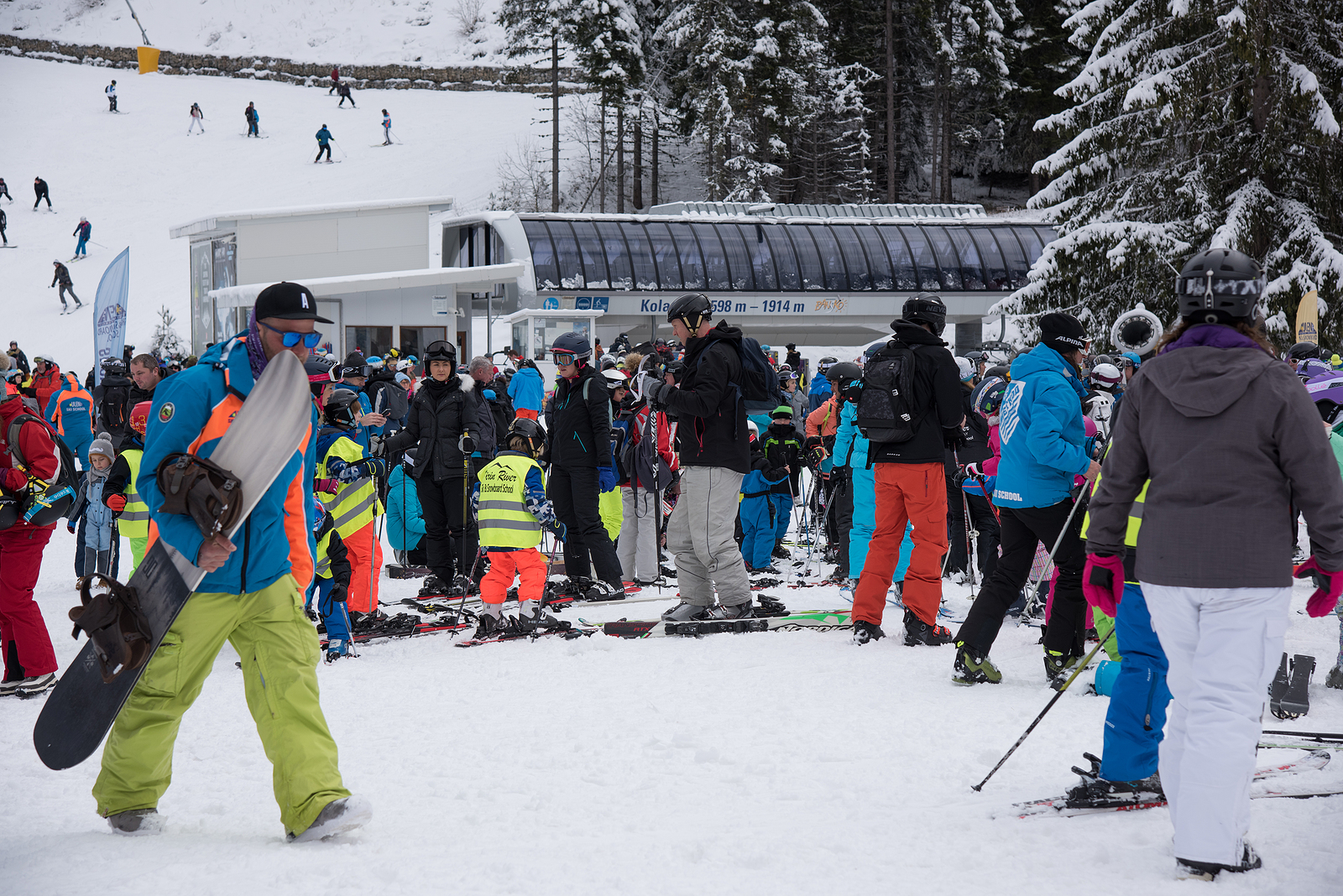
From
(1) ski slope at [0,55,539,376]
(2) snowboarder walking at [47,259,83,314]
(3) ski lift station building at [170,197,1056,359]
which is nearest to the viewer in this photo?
(3) ski lift station building at [170,197,1056,359]

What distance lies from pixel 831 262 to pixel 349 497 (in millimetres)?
22345

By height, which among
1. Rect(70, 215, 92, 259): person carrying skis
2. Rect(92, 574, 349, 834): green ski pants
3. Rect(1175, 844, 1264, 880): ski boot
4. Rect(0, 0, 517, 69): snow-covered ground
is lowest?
Rect(1175, 844, 1264, 880): ski boot

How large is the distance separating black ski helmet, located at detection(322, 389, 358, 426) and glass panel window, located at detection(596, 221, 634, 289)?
19.3 meters

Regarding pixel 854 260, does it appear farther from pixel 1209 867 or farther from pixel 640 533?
pixel 1209 867

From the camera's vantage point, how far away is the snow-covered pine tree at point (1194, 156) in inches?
622

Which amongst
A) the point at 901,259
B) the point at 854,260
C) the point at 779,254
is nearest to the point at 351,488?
the point at 779,254

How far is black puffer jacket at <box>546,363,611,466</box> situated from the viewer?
7.89 metres

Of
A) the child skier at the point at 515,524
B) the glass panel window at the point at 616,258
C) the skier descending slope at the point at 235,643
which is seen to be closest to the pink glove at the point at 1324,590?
the skier descending slope at the point at 235,643

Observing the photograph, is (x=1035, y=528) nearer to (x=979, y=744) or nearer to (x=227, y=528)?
(x=979, y=744)

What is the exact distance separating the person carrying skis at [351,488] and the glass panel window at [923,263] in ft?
75.5

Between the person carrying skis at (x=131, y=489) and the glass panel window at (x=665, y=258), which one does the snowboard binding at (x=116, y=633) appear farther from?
the glass panel window at (x=665, y=258)

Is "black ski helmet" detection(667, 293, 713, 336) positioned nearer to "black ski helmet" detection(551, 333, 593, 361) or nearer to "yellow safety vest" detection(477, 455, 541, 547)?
"yellow safety vest" detection(477, 455, 541, 547)

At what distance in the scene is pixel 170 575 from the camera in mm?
3340

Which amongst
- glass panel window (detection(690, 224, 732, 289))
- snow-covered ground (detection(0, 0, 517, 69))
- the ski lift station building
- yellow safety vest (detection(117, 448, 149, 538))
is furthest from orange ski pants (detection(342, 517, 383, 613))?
snow-covered ground (detection(0, 0, 517, 69))
